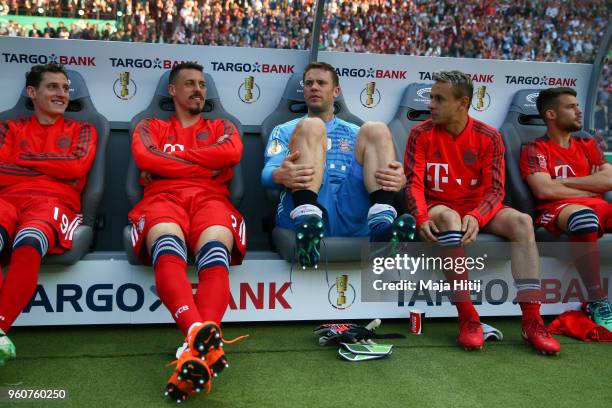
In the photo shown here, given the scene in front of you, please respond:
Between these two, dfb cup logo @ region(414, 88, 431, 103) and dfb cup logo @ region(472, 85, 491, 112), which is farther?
dfb cup logo @ region(472, 85, 491, 112)

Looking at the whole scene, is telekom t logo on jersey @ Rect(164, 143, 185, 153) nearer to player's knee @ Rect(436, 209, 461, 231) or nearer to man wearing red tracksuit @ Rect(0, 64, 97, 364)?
man wearing red tracksuit @ Rect(0, 64, 97, 364)

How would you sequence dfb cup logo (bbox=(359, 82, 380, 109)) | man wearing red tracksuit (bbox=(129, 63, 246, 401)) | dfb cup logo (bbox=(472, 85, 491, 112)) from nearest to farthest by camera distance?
1. man wearing red tracksuit (bbox=(129, 63, 246, 401))
2. dfb cup logo (bbox=(359, 82, 380, 109))
3. dfb cup logo (bbox=(472, 85, 491, 112))

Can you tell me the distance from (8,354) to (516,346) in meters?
2.20

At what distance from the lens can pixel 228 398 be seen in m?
2.19

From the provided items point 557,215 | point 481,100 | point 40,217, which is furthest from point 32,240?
point 481,100

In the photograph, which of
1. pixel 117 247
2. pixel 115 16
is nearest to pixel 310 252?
pixel 117 247

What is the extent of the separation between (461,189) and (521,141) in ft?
3.28

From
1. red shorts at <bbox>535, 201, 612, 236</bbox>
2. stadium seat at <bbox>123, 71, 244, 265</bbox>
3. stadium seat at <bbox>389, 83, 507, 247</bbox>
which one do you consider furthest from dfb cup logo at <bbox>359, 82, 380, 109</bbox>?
red shorts at <bbox>535, 201, 612, 236</bbox>

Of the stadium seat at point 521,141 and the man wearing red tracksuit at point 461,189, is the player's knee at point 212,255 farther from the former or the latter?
the stadium seat at point 521,141

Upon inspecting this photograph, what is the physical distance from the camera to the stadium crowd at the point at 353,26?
4164 millimetres

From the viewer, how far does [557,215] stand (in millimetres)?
3416

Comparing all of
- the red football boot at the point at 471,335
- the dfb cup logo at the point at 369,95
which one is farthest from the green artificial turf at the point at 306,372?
the dfb cup logo at the point at 369,95

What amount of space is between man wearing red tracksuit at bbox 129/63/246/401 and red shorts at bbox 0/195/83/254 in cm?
31

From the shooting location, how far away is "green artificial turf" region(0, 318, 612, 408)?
2.20 meters
